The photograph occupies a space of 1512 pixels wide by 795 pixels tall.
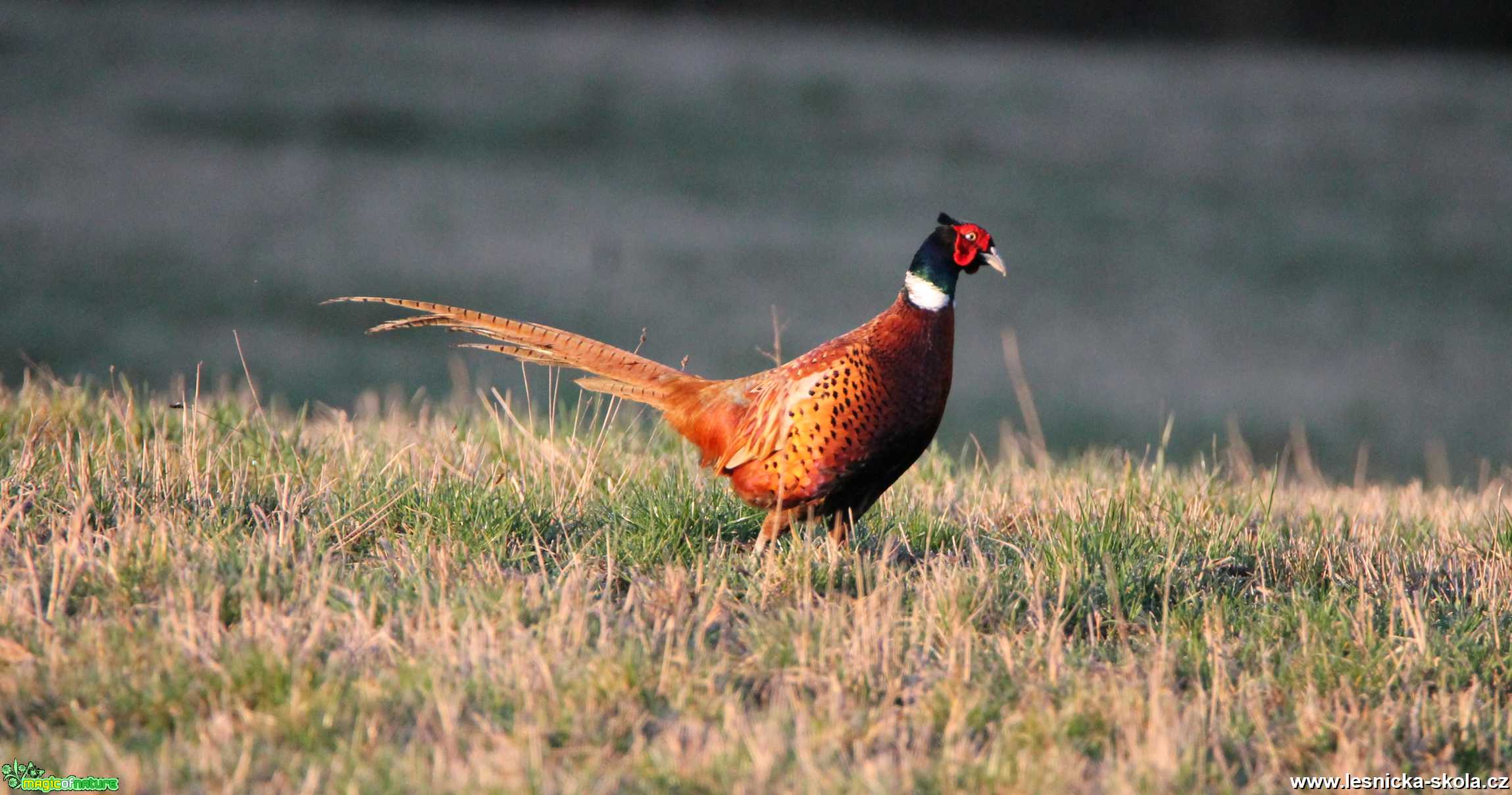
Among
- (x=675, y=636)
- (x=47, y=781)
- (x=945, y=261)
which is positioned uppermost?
(x=945, y=261)

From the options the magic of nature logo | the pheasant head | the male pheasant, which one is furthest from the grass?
the pheasant head

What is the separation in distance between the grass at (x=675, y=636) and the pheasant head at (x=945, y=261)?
27.2 inches

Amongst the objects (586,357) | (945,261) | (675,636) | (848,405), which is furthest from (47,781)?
(945,261)

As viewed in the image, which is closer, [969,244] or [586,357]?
[969,244]

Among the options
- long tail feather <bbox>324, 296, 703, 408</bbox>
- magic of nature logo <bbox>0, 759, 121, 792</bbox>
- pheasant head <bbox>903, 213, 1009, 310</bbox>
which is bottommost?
magic of nature logo <bbox>0, 759, 121, 792</bbox>

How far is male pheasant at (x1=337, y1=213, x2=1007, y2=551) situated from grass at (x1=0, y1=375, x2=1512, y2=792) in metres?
0.15

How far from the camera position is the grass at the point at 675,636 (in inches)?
102

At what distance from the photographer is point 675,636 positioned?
312 cm

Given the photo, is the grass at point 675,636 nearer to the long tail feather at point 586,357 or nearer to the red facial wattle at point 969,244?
the long tail feather at point 586,357

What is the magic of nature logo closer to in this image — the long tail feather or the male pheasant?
the male pheasant

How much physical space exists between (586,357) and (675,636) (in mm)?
1708

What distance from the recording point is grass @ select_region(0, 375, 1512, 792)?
2.60 metres

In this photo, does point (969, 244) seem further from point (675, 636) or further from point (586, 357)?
point (675, 636)

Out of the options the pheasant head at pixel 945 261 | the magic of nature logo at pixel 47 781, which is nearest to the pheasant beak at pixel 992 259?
the pheasant head at pixel 945 261
